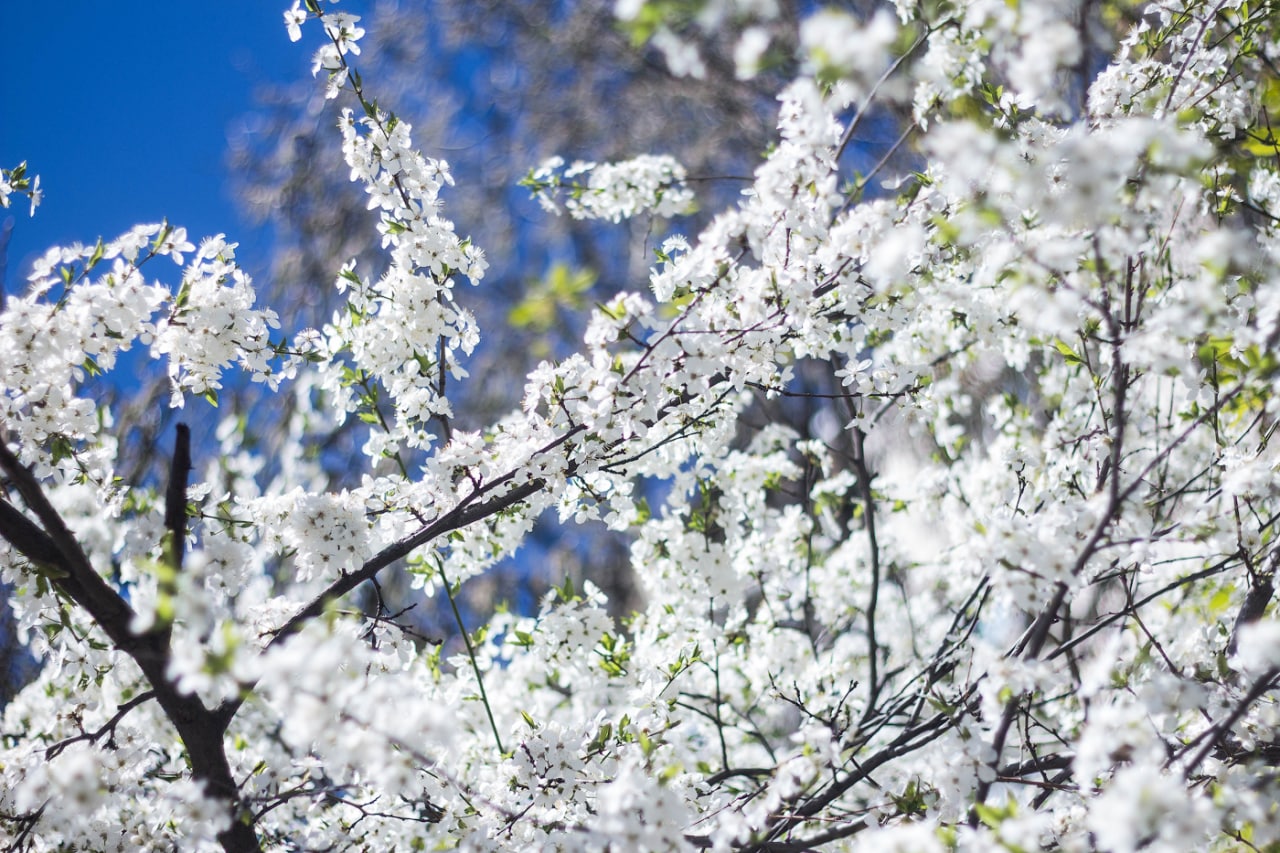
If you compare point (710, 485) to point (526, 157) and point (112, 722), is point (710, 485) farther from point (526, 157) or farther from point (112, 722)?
point (526, 157)

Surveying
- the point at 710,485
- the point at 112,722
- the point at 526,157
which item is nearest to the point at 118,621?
the point at 112,722

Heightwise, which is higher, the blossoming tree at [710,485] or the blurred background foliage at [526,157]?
the blurred background foliage at [526,157]

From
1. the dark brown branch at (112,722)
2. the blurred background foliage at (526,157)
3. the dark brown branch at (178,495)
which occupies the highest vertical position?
the blurred background foliage at (526,157)

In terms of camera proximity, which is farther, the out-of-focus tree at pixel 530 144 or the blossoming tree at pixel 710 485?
the out-of-focus tree at pixel 530 144

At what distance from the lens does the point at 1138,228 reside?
5.54 feet

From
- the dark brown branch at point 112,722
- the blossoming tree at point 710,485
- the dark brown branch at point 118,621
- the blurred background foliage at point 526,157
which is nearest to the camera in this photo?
the blossoming tree at point 710,485

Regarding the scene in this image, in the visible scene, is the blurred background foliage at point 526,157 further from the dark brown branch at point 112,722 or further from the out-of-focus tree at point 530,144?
the dark brown branch at point 112,722

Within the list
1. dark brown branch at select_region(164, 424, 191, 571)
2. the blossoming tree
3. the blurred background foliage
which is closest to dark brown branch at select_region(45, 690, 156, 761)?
the blossoming tree

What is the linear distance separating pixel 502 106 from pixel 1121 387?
872cm

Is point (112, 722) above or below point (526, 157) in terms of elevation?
below

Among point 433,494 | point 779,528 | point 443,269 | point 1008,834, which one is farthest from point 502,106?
point 1008,834

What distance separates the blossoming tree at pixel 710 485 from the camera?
1719mm

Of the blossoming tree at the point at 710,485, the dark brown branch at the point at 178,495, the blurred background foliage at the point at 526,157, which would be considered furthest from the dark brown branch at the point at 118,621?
the blurred background foliage at the point at 526,157

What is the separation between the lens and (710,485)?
4.23 meters
